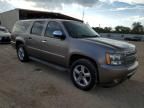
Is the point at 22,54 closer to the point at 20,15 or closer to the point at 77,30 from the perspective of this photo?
the point at 77,30

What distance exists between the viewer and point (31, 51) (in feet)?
20.0

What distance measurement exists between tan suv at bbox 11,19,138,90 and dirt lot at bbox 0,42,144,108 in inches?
15.3

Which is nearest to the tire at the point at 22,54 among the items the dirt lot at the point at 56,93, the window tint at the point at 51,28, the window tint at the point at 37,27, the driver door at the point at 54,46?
the window tint at the point at 37,27

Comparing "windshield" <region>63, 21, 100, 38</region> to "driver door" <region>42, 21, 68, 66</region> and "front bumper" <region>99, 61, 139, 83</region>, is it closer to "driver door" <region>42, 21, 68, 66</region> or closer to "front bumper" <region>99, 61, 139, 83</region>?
"driver door" <region>42, 21, 68, 66</region>

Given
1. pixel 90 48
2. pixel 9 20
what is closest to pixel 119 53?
pixel 90 48

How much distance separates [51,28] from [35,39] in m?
0.91

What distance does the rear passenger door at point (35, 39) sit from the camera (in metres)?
5.56

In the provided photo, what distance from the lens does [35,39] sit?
18.8 ft

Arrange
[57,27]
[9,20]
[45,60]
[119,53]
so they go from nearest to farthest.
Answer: [119,53], [57,27], [45,60], [9,20]

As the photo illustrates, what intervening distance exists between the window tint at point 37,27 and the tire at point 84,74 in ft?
6.80

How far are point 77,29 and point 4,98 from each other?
9.37ft

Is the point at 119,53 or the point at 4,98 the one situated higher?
the point at 119,53

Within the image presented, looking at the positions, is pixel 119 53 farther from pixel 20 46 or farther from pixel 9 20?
pixel 9 20

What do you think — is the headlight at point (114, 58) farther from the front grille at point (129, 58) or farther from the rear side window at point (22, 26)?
the rear side window at point (22, 26)
